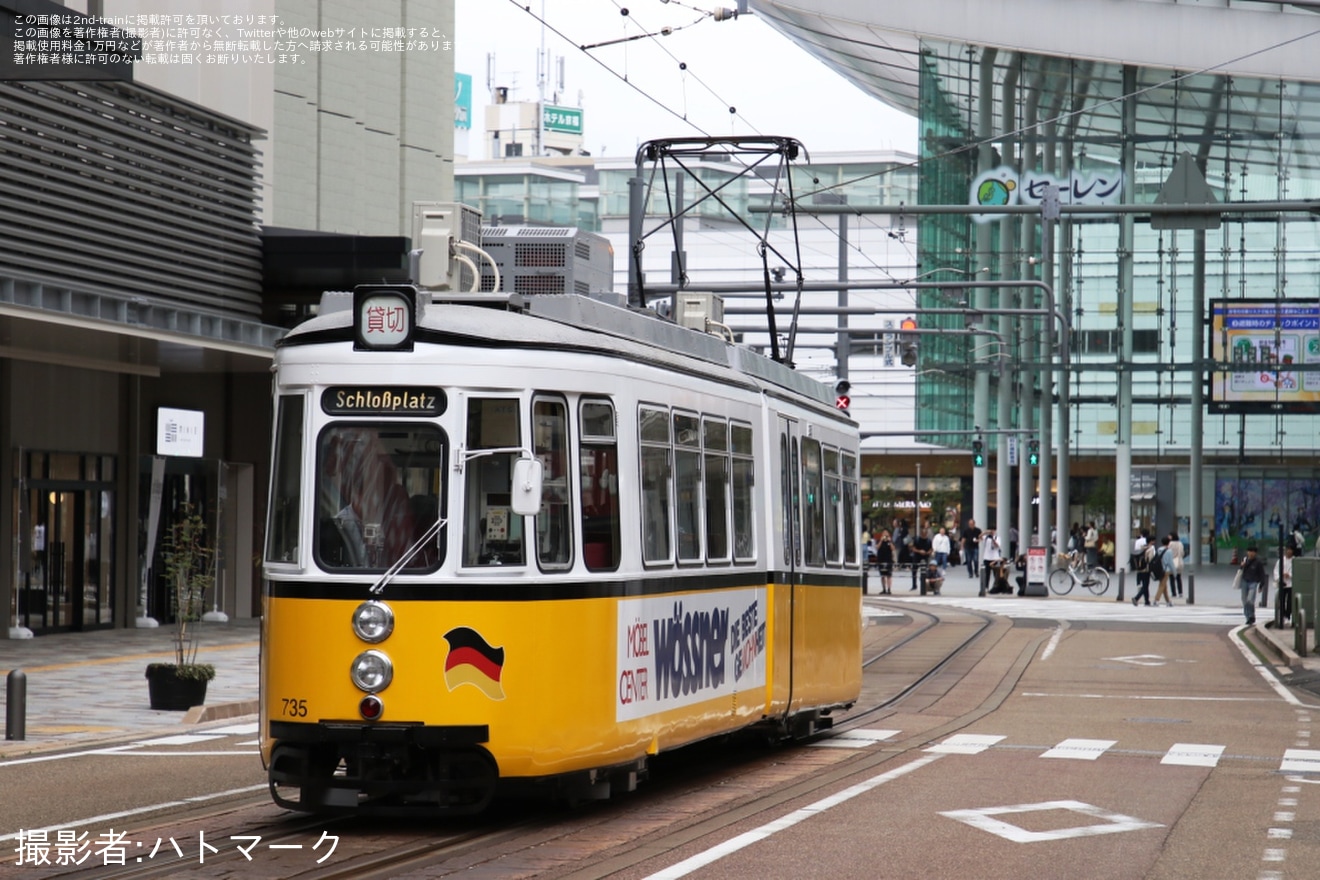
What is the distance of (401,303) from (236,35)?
22.0 meters

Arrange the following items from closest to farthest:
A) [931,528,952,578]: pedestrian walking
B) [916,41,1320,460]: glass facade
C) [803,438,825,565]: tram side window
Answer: [803,438,825,565]: tram side window, [931,528,952,578]: pedestrian walking, [916,41,1320,460]: glass facade

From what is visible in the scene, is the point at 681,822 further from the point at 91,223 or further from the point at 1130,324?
the point at 1130,324

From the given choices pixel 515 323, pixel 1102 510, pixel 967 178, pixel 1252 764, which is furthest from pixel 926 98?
pixel 515 323

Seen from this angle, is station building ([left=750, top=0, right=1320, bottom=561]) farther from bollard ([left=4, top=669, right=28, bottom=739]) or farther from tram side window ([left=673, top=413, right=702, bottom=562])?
tram side window ([left=673, top=413, right=702, bottom=562])

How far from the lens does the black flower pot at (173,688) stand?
17.9m

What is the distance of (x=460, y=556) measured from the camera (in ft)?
31.6

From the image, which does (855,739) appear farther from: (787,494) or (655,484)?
(655,484)

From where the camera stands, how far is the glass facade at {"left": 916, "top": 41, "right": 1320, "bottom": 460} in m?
55.3

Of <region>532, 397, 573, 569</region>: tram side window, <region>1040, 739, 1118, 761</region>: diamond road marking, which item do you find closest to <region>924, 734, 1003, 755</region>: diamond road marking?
<region>1040, 739, 1118, 761</region>: diamond road marking

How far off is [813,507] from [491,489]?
218 inches

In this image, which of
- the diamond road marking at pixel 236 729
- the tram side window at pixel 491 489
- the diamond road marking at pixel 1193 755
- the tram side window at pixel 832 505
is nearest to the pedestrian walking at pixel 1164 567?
the diamond road marking at pixel 1193 755

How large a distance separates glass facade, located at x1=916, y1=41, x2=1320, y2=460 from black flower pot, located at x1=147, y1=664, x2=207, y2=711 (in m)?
38.6

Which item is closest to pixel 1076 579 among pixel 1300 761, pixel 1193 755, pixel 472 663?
pixel 1193 755

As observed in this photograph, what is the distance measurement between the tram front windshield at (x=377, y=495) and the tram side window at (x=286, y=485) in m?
0.16
